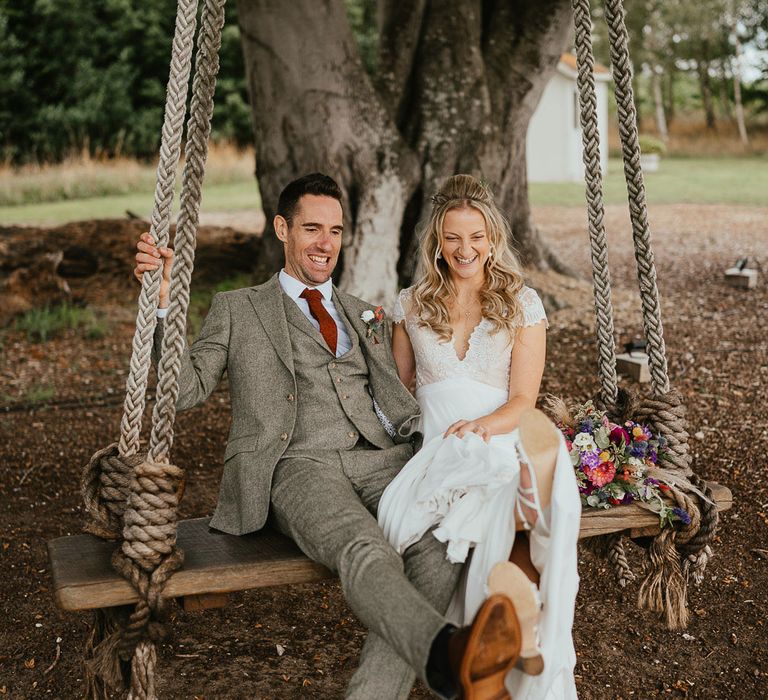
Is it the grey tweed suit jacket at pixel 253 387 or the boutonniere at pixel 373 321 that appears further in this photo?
the boutonniere at pixel 373 321

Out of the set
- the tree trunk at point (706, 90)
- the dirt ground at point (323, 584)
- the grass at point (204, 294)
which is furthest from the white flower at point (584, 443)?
the tree trunk at point (706, 90)

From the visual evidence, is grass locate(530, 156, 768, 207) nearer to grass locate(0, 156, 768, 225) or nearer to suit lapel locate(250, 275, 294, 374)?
grass locate(0, 156, 768, 225)

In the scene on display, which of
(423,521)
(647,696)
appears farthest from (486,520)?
(647,696)

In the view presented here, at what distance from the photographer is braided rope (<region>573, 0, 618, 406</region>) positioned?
130 inches

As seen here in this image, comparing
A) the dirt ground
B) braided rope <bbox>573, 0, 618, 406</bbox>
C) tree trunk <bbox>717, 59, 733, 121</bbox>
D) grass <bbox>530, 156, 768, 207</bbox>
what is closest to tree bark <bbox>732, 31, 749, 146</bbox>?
tree trunk <bbox>717, 59, 733, 121</bbox>

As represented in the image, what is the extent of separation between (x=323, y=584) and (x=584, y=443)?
142 centimetres

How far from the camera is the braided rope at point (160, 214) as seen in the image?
2.64 m

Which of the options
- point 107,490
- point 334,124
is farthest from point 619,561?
point 334,124

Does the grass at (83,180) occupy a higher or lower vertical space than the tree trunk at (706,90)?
lower

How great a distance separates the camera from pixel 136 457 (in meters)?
2.70

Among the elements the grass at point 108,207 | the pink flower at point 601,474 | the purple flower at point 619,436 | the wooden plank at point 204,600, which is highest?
the grass at point 108,207

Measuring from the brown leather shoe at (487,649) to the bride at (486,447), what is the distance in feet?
0.40

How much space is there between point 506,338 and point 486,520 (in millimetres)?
857

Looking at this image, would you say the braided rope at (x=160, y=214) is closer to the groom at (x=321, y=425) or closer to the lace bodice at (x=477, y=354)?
the groom at (x=321, y=425)
